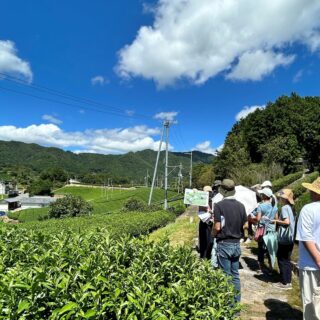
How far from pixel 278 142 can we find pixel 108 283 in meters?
38.9

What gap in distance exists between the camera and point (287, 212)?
5887mm

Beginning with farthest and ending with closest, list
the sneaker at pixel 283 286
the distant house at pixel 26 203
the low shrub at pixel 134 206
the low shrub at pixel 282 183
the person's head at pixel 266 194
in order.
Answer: the distant house at pixel 26 203, the low shrub at pixel 134 206, the low shrub at pixel 282 183, the person's head at pixel 266 194, the sneaker at pixel 283 286

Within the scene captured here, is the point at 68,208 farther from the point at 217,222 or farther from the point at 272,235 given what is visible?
the point at 217,222

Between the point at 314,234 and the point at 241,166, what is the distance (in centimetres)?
3713

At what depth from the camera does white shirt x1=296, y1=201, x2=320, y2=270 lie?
3.66 metres

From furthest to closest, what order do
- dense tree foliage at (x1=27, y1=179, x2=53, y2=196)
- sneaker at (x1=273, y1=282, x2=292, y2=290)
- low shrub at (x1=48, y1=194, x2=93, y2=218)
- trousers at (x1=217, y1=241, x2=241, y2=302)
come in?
dense tree foliage at (x1=27, y1=179, x2=53, y2=196) → low shrub at (x1=48, y1=194, x2=93, y2=218) → sneaker at (x1=273, y1=282, x2=292, y2=290) → trousers at (x1=217, y1=241, x2=241, y2=302)

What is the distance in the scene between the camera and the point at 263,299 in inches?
221

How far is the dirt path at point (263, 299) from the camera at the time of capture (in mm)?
4973

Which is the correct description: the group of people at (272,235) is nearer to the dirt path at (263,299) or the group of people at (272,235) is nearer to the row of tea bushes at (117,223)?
the dirt path at (263,299)

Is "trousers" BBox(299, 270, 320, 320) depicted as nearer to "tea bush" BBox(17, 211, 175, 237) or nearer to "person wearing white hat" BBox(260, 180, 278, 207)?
"person wearing white hat" BBox(260, 180, 278, 207)

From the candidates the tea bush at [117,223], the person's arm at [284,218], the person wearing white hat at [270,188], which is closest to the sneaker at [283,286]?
the person's arm at [284,218]

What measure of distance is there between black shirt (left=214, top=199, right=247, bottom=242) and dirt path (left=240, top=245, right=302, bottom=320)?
988 mm

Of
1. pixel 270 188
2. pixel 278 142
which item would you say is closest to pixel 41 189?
pixel 278 142

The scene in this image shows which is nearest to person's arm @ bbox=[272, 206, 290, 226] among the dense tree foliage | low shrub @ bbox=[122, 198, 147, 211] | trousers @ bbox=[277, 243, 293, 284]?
trousers @ bbox=[277, 243, 293, 284]
